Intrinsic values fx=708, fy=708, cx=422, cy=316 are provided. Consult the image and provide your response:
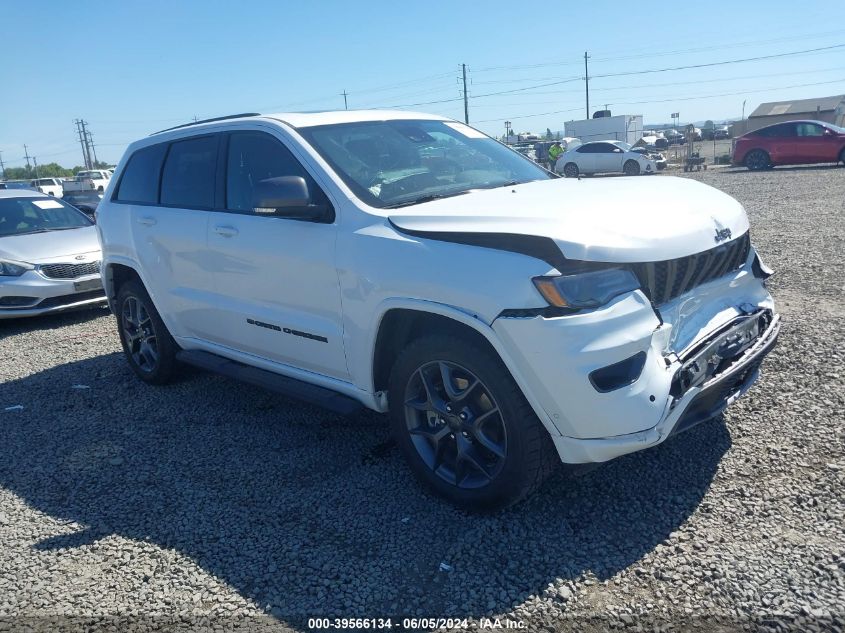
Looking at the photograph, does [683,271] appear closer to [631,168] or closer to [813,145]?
[813,145]

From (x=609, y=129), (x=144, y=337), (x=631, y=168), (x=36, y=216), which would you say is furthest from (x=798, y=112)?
(x=144, y=337)

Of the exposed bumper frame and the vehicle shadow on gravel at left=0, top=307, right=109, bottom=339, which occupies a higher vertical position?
the exposed bumper frame

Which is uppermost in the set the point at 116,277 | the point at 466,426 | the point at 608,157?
the point at 116,277

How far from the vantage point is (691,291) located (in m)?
3.30

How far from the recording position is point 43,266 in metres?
8.40

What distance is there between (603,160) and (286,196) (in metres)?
29.0

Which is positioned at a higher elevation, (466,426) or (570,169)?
(466,426)

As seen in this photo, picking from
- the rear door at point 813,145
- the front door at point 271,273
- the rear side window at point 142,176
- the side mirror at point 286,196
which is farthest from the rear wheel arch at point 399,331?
the rear door at point 813,145

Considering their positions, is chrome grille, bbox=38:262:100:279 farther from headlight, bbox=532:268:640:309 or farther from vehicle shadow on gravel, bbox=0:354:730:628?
headlight, bbox=532:268:640:309

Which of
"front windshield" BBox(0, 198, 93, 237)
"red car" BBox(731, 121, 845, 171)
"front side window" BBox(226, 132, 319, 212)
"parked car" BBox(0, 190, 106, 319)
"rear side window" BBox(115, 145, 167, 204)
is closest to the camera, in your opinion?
"front side window" BBox(226, 132, 319, 212)

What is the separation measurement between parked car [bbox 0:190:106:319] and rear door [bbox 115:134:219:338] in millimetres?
3435

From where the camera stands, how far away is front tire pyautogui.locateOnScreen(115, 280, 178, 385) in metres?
5.51

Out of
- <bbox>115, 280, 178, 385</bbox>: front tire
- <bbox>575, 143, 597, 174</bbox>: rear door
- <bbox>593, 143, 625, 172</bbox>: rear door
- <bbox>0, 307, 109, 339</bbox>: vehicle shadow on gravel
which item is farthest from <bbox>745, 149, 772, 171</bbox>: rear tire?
<bbox>115, 280, 178, 385</bbox>: front tire

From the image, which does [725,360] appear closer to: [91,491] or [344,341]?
[344,341]
